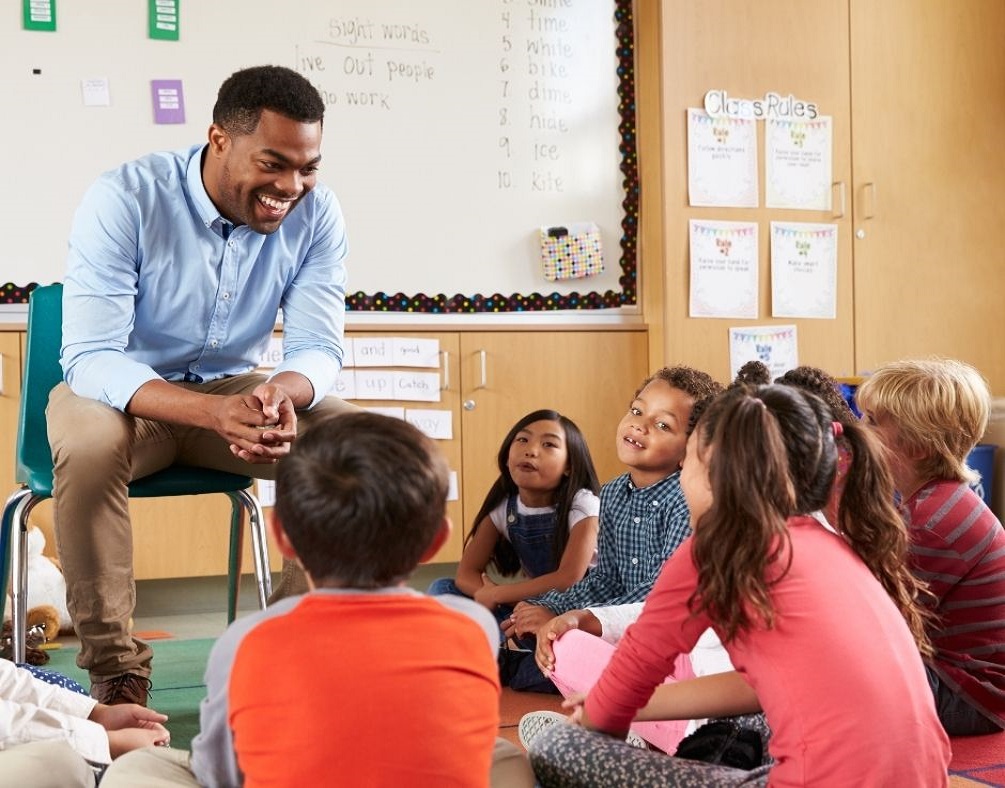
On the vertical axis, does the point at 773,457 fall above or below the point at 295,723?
above

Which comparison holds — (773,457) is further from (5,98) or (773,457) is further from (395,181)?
(5,98)

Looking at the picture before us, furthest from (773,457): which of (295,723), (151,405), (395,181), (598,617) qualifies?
(395,181)

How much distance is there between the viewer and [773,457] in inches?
45.9

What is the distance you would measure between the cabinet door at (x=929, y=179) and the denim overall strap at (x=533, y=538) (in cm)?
166

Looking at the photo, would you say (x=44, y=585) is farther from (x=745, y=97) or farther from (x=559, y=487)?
(x=745, y=97)

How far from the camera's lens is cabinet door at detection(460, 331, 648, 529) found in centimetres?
349

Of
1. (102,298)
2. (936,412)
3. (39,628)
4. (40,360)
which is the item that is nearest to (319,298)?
(102,298)

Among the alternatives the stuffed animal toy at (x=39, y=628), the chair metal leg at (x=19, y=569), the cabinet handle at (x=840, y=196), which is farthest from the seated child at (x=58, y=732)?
the cabinet handle at (x=840, y=196)

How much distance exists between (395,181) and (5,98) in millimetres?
1090

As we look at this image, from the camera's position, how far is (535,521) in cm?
258

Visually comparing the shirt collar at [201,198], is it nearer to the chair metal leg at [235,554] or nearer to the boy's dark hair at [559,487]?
the chair metal leg at [235,554]

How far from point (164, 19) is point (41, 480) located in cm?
180

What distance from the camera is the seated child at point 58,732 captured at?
3.79 ft

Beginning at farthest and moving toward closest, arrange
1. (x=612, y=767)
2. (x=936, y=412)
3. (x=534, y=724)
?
(x=936, y=412)
(x=534, y=724)
(x=612, y=767)
